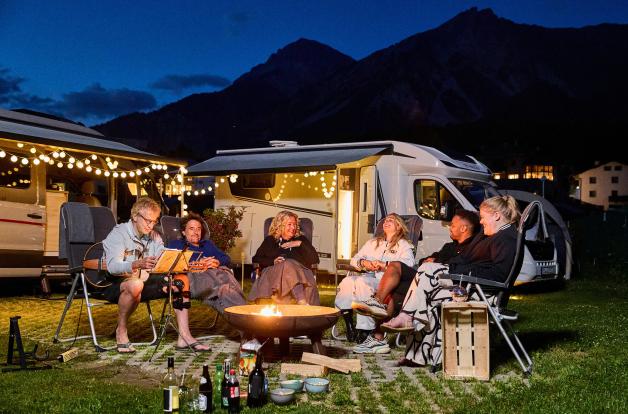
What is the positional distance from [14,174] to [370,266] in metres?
5.74

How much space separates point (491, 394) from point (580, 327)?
3168 millimetres

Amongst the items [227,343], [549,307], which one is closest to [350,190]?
[549,307]

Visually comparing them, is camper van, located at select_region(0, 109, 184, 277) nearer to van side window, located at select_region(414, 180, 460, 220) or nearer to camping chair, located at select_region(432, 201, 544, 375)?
van side window, located at select_region(414, 180, 460, 220)

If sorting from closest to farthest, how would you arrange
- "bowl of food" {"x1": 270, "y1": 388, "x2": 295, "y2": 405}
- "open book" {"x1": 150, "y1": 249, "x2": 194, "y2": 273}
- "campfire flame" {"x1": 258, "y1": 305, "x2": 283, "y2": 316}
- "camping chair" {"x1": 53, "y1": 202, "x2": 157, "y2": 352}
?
"bowl of food" {"x1": 270, "y1": 388, "x2": 295, "y2": 405} → "campfire flame" {"x1": 258, "y1": 305, "x2": 283, "y2": 316} → "open book" {"x1": 150, "y1": 249, "x2": 194, "y2": 273} → "camping chair" {"x1": 53, "y1": 202, "x2": 157, "y2": 352}

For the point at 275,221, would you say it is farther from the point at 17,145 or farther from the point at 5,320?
the point at 17,145

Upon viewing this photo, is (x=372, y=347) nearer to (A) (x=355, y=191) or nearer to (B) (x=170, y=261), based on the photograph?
(B) (x=170, y=261)

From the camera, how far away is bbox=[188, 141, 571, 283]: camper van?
1061 centimetres

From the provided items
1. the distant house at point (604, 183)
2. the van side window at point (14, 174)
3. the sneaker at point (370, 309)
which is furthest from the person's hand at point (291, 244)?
the distant house at point (604, 183)

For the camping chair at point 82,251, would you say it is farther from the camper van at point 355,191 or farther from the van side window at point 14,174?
the camper van at point 355,191

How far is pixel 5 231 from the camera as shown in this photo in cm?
926

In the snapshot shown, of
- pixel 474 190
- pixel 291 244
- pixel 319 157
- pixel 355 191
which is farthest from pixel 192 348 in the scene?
pixel 474 190

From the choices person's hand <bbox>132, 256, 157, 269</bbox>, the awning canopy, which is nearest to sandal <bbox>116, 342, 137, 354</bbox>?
person's hand <bbox>132, 256, 157, 269</bbox>

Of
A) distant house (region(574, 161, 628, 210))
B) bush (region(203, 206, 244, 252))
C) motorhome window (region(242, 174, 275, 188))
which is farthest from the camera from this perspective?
distant house (region(574, 161, 628, 210))

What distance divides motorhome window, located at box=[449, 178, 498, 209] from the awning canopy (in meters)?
1.20
